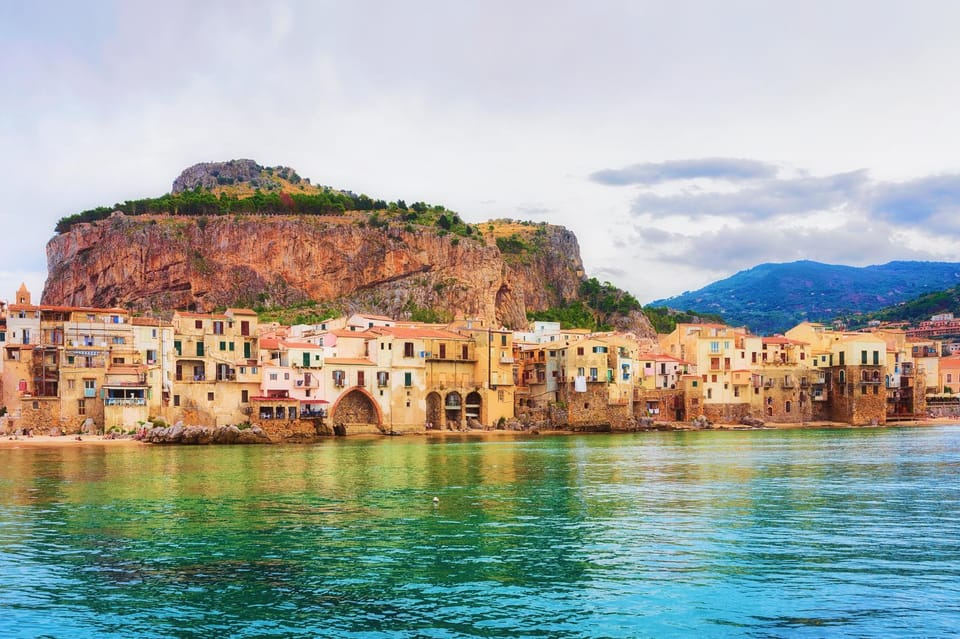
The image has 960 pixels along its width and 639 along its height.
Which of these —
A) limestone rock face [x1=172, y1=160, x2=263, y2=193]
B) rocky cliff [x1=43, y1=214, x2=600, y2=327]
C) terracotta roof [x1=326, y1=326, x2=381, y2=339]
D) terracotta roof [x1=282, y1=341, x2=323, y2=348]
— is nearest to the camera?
terracotta roof [x1=282, y1=341, x2=323, y2=348]

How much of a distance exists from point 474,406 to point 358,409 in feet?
37.9

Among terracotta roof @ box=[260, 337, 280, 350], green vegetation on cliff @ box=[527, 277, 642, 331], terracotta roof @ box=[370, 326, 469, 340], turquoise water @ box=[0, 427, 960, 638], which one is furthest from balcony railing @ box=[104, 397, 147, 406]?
green vegetation on cliff @ box=[527, 277, 642, 331]

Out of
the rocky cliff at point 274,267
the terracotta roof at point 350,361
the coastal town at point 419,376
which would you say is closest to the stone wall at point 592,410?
the coastal town at point 419,376

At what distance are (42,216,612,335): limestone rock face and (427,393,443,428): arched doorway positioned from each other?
5395cm

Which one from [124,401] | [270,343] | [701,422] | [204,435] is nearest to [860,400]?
[701,422]

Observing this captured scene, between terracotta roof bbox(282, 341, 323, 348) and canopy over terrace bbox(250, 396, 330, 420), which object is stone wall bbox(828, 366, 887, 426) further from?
canopy over terrace bbox(250, 396, 330, 420)

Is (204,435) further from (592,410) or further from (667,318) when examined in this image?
(667,318)

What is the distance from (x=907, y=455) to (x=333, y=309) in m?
94.2

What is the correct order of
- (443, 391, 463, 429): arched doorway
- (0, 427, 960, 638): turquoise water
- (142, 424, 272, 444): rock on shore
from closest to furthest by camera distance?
(0, 427, 960, 638): turquoise water
(142, 424, 272, 444): rock on shore
(443, 391, 463, 429): arched doorway

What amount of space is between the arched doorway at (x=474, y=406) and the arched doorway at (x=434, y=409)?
2.72 metres

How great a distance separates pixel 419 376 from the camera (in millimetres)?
84000

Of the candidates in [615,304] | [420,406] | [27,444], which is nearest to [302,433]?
[420,406]

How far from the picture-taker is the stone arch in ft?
264

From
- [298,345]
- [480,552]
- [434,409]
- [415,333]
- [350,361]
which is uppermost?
[415,333]
